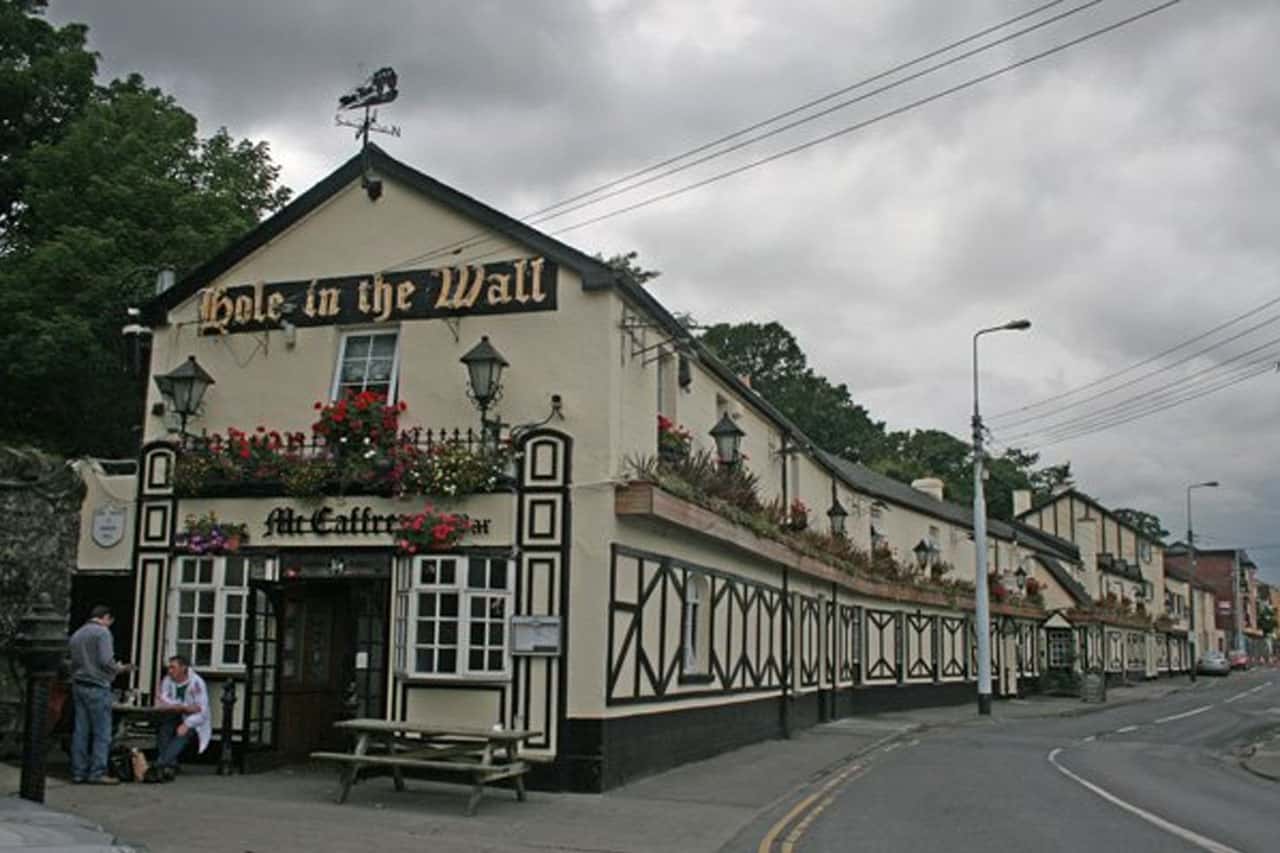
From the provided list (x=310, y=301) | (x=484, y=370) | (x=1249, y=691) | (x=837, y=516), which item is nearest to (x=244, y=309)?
(x=310, y=301)

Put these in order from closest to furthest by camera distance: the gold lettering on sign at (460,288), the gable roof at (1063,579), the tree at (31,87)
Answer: the gold lettering on sign at (460,288)
the tree at (31,87)
the gable roof at (1063,579)

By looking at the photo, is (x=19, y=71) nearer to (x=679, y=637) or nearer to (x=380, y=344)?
(x=380, y=344)

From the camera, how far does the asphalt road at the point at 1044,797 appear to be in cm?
1125

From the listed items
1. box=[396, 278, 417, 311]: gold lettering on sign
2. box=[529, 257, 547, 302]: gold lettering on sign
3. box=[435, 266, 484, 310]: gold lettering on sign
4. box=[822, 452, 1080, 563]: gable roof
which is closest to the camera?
box=[529, 257, 547, 302]: gold lettering on sign

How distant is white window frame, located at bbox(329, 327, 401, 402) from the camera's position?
15.6 meters

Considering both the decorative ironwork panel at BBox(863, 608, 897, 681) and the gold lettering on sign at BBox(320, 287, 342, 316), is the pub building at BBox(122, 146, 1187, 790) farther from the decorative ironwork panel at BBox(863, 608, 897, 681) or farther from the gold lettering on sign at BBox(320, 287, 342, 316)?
the decorative ironwork panel at BBox(863, 608, 897, 681)

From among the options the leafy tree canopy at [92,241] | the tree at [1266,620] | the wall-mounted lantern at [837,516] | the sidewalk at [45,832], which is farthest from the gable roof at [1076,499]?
the tree at [1266,620]

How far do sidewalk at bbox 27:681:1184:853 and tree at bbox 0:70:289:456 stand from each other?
1044cm

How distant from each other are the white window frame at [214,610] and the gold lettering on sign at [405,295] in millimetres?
3464

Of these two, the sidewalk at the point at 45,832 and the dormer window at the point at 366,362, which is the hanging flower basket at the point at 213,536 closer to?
the dormer window at the point at 366,362

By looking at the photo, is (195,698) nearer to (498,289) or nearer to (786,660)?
(498,289)

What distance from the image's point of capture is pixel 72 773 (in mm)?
13125

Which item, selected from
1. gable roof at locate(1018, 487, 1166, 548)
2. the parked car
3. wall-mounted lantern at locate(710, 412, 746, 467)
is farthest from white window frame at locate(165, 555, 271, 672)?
the parked car

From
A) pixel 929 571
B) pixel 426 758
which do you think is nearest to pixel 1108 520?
pixel 929 571
